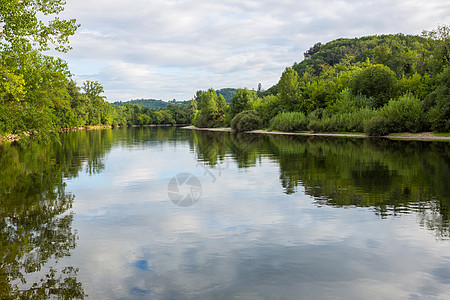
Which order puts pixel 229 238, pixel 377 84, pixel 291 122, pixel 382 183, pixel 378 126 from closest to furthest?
pixel 229 238 < pixel 382 183 < pixel 378 126 < pixel 377 84 < pixel 291 122

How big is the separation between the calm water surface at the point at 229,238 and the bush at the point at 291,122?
61317mm

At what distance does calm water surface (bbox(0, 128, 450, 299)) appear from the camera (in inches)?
275

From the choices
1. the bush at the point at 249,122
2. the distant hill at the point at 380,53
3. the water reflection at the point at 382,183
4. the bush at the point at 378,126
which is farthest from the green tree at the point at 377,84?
the water reflection at the point at 382,183

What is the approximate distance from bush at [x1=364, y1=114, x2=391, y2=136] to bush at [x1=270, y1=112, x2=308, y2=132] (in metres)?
23.1

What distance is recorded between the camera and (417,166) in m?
23.2

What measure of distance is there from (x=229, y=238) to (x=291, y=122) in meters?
74.0

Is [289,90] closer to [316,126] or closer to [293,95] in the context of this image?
[293,95]

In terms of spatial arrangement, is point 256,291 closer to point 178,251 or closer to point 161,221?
point 178,251

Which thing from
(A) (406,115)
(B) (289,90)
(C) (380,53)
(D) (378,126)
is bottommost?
(D) (378,126)

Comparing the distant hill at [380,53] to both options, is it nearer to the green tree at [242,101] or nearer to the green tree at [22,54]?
the green tree at [242,101]

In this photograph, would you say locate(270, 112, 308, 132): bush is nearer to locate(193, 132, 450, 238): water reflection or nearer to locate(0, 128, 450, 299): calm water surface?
locate(193, 132, 450, 238): water reflection

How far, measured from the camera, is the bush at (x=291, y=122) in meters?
80.5

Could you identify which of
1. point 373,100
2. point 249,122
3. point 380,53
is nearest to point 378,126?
point 373,100

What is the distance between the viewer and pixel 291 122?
8169cm
